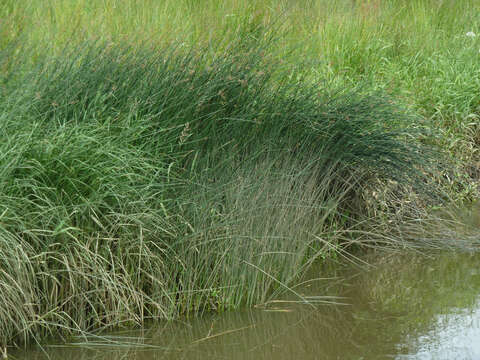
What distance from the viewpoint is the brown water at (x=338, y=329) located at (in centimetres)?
360

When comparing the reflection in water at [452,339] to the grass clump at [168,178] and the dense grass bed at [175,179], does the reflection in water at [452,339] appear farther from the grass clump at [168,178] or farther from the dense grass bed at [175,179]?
the grass clump at [168,178]

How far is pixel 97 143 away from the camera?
387 cm

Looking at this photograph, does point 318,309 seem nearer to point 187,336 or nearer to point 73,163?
point 187,336

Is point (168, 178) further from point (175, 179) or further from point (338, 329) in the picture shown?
point (338, 329)

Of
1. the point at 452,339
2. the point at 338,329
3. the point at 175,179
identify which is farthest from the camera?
the point at 175,179

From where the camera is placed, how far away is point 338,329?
3906 mm

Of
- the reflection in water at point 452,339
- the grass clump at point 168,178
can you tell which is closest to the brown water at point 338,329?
the reflection in water at point 452,339

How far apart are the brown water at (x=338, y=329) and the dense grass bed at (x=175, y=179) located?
0.13 metres

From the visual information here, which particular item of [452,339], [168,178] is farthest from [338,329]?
[168,178]

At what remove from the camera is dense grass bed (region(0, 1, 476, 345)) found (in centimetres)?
371

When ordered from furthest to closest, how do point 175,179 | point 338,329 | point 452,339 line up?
1. point 175,179
2. point 338,329
3. point 452,339

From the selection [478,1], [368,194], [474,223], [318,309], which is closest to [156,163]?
[318,309]

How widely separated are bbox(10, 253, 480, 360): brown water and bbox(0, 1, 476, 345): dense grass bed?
13cm

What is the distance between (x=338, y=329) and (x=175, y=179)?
1155 millimetres
